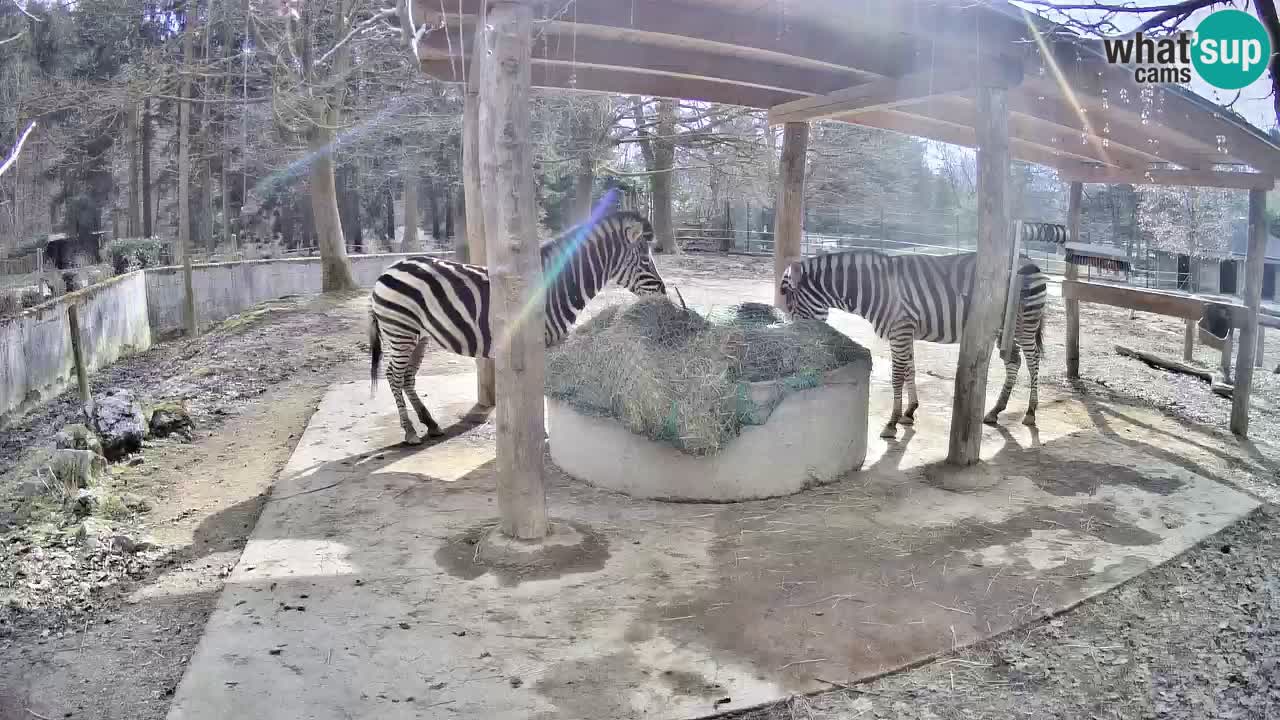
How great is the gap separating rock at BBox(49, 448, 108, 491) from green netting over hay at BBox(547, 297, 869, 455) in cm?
329

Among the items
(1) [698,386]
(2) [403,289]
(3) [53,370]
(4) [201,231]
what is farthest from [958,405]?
(4) [201,231]

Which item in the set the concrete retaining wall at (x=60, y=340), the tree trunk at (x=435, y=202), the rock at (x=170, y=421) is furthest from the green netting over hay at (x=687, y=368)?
the tree trunk at (x=435, y=202)

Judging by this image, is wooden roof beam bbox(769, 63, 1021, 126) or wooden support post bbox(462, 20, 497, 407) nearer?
wooden roof beam bbox(769, 63, 1021, 126)

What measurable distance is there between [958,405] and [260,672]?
15.4ft

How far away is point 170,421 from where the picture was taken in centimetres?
780

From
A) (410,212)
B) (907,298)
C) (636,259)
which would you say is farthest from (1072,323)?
(410,212)

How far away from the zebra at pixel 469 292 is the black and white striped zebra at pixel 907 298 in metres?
1.52

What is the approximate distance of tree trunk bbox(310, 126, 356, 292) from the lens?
16.8 m

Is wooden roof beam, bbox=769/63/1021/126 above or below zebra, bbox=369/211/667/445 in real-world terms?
above

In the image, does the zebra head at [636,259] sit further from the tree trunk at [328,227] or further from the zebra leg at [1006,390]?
the tree trunk at [328,227]

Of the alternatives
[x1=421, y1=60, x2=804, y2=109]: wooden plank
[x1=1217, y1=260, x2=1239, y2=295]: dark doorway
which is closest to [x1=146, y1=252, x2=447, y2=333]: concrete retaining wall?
[x1=421, y1=60, x2=804, y2=109]: wooden plank

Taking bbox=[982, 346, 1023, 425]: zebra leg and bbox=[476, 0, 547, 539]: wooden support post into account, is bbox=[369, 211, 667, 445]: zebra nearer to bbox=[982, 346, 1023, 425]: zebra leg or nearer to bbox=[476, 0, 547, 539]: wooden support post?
bbox=[476, 0, 547, 539]: wooden support post

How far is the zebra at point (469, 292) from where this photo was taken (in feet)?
22.8

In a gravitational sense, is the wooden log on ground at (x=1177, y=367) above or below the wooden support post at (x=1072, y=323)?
below
